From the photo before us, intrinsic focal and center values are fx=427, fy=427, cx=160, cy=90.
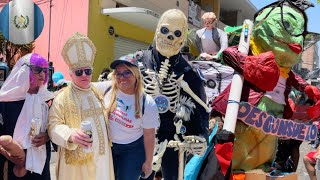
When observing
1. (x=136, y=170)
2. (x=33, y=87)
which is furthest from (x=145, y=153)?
(x=33, y=87)

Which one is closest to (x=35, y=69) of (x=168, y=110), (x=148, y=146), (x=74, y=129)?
(x=74, y=129)

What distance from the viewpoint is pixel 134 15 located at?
11.8m

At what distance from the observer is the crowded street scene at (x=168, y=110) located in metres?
2.93

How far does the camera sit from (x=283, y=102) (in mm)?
3926

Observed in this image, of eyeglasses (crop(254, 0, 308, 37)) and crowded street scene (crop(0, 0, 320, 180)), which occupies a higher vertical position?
eyeglasses (crop(254, 0, 308, 37))

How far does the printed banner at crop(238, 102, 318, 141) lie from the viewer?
361 centimetres

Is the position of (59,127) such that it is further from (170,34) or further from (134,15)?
(134,15)

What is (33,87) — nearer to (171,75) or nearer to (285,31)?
(171,75)

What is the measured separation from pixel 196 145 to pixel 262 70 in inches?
33.3

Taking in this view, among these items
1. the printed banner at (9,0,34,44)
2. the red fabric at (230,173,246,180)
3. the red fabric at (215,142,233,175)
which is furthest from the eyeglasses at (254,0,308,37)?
the printed banner at (9,0,34,44)

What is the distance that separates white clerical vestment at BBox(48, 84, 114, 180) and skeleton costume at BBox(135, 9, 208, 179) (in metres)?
0.79

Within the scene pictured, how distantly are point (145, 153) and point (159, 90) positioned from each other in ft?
2.27

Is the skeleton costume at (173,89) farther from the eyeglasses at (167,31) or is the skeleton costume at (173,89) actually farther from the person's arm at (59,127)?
the person's arm at (59,127)

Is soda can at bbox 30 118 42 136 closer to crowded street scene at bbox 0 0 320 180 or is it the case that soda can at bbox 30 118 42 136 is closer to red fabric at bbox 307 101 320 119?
crowded street scene at bbox 0 0 320 180
